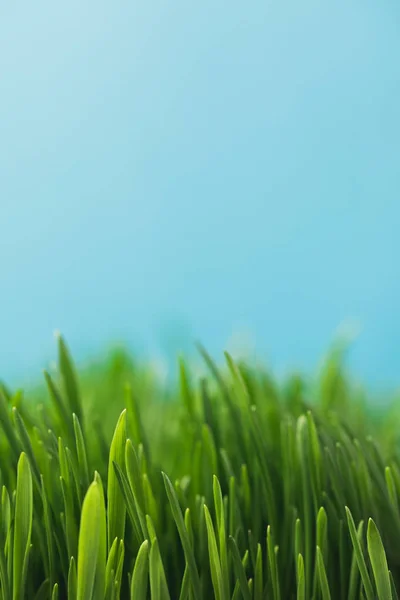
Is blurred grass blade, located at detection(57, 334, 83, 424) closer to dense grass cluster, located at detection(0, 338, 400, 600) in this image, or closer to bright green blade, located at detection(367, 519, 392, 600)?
dense grass cluster, located at detection(0, 338, 400, 600)

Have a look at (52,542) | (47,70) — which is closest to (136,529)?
(52,542)

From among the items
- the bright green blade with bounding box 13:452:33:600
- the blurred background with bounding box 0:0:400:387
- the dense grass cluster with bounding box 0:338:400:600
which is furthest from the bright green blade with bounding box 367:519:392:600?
the blurred background with bounding box 0:0:400:387

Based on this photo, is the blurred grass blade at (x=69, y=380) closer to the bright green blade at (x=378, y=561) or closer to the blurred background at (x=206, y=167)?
the bright green blade at (x=378, y=561)

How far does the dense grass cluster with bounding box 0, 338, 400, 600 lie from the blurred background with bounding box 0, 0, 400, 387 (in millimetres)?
1551

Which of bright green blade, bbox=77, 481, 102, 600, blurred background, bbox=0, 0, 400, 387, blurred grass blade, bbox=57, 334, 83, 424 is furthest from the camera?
blurred background, bbox=0, 0, 400, 387

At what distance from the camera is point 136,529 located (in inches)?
10.7

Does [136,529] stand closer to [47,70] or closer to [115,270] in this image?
[115,270]

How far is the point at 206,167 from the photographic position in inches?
79.4

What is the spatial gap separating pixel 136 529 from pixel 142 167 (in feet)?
5.98

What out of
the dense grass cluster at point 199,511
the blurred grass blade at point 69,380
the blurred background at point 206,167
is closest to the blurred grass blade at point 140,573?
the dense grass cluster at point 199,511

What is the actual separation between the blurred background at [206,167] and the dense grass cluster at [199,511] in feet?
5.09

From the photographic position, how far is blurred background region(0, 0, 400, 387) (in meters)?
1.97

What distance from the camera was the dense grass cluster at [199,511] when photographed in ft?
0.84

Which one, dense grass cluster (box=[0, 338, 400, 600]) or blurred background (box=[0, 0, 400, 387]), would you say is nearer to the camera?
dense grass cluster (box=[0, 338, 400, 600])
